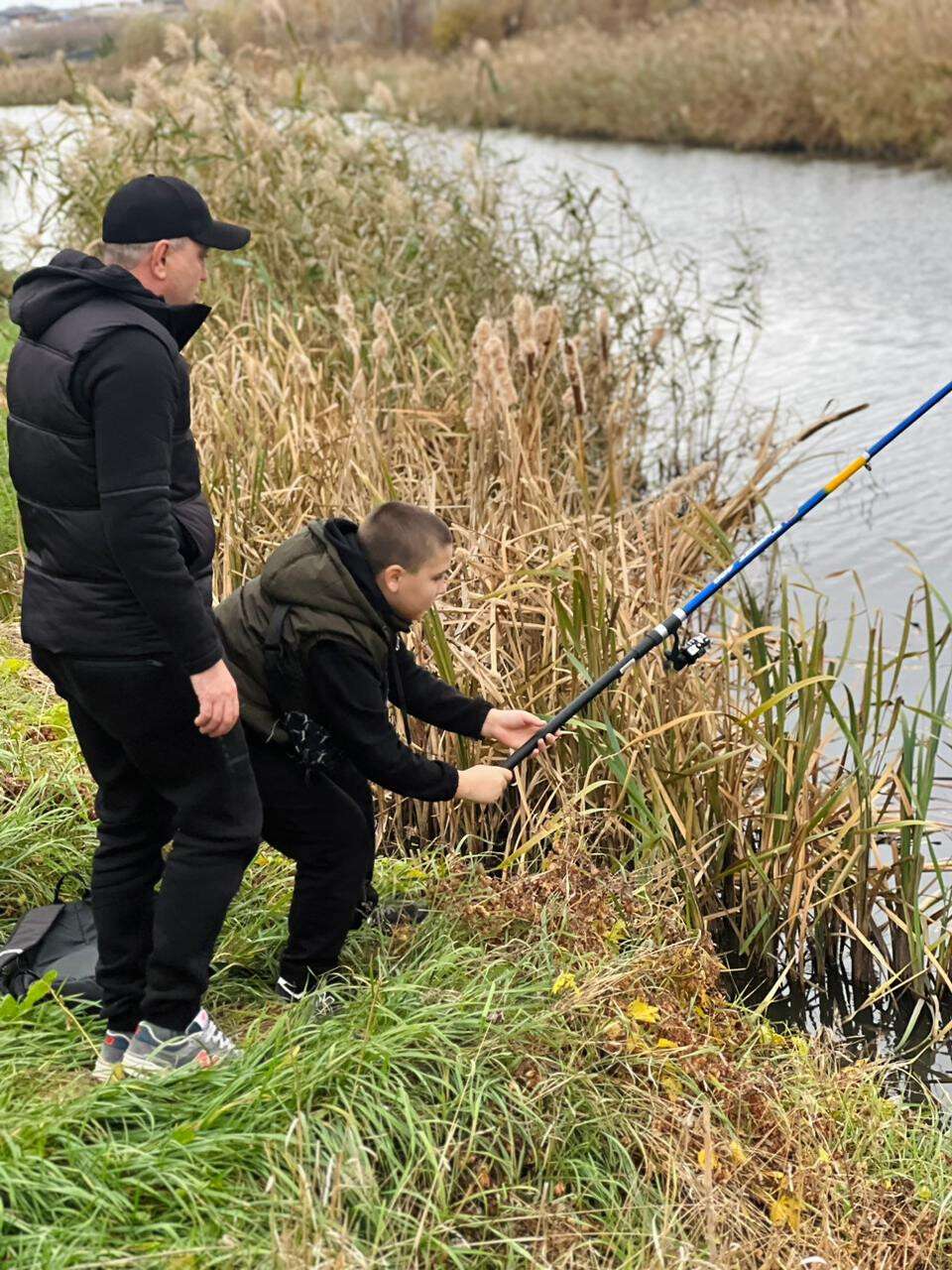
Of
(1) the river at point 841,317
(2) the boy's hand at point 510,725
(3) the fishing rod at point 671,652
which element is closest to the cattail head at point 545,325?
(1) the river at point 841,317

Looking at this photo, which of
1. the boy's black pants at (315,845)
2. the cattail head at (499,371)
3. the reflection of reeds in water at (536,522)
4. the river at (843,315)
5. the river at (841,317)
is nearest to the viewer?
the boy's black pants at (315,845)

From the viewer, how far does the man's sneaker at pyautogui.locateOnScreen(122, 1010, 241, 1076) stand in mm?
2604

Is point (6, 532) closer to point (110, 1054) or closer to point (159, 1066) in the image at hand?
point (110, 1054)

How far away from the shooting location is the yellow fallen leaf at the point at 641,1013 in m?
2.80

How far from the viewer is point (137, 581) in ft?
7.86

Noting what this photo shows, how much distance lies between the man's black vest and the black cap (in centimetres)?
13

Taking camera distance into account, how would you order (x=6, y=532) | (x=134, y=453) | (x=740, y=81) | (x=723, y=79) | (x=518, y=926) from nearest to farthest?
(x=134, y=453) < (x=518, y=926) < (x=6, y=532) < (x=740, y=81) < (x=723, y=79)

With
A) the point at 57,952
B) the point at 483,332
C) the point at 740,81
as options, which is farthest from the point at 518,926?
the point at 740,81

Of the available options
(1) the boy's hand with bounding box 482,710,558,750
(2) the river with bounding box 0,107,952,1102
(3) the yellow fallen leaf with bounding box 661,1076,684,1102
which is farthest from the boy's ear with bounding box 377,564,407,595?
(2) the river with bounding box 0,107,952,1102

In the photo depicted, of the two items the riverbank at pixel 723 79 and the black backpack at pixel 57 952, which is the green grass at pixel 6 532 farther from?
the riverbank at pixel 723 79

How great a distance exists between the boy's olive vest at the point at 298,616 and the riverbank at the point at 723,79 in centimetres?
882

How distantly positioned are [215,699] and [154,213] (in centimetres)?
83

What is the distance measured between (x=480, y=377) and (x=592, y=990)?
2.32 metres

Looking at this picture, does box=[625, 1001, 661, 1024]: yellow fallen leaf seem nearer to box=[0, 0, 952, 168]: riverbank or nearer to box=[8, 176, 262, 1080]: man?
box=[8, 176, 262, 1080]: man
